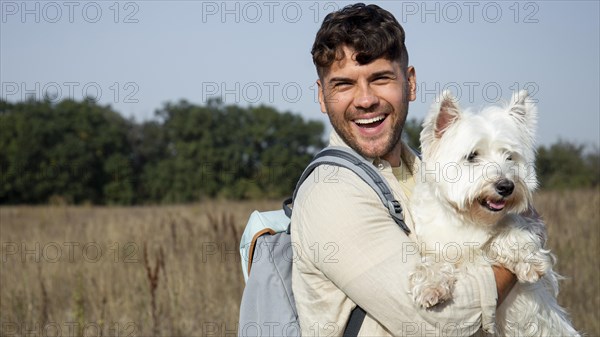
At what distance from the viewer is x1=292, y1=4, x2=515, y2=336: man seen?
2.35m

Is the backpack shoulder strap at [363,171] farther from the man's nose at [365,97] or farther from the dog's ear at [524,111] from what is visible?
the dog's ear at [524,111]

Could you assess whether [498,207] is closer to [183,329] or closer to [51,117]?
[183,329]

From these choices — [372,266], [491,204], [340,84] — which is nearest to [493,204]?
[491,204]

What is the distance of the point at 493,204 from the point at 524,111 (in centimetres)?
52

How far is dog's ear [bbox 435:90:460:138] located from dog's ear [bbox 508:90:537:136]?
257 millimetres

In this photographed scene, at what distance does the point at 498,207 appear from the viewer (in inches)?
110

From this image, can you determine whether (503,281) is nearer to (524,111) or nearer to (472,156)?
(472,156)

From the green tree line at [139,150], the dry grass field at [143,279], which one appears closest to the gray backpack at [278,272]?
the dry grass field at [143,279]

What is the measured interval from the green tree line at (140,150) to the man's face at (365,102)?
1393 inches

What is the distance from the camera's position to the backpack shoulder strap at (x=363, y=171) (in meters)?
2.57

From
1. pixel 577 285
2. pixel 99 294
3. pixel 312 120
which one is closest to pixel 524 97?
pixel 577 285

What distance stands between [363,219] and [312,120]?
170 feet

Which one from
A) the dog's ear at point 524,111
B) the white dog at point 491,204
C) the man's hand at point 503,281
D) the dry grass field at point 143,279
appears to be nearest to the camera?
the man's hand at point 503,281

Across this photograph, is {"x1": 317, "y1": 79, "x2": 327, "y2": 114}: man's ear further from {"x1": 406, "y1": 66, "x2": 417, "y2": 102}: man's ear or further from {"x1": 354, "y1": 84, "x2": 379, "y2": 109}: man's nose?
{"x1": 406, "y1": 66, "x2": 417, "y2": 102}: man's ear
